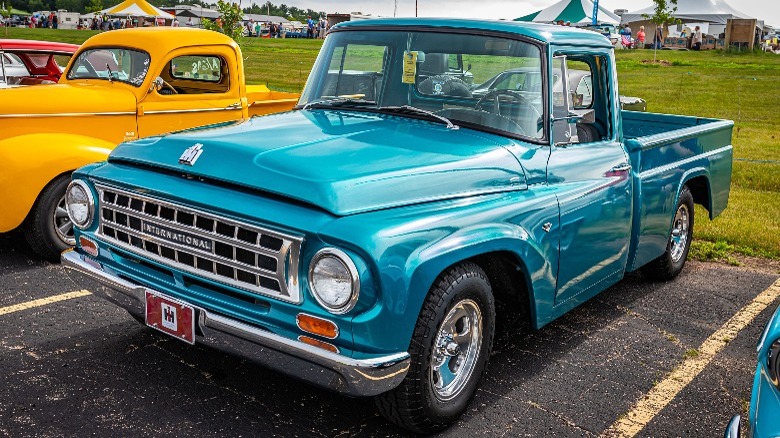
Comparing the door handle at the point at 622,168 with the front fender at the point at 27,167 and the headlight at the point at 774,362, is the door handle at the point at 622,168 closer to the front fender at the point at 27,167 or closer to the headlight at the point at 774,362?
the headlight at the point at 774,362

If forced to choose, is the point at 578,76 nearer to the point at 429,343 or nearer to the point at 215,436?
the point at 429,343

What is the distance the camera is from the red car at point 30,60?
28.5 feet

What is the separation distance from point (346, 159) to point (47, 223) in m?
3.46

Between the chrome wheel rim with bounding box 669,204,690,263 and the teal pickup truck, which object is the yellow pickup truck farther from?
the chrome wheel rim with bounding box 669,204,690,263

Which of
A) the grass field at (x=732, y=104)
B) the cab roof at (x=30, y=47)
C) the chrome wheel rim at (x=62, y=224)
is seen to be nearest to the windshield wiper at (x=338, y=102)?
the chrome wheel rim at (x=62, y=224)

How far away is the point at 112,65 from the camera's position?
725cm

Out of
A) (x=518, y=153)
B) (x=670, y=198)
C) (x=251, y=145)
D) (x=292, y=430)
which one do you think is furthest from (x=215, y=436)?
(x=670, y=198)

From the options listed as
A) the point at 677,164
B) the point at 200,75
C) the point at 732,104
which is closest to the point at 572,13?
the point at 732,104

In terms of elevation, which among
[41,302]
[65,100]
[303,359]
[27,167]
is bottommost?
[41,302]

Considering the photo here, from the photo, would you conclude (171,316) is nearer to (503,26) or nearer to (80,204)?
(80,204)

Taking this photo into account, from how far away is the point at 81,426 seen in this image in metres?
3.50

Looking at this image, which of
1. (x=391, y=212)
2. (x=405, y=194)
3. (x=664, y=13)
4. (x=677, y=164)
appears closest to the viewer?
(x=391, y=212)

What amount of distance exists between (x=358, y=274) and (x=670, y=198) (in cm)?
332

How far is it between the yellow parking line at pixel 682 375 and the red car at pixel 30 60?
6.96 meters
